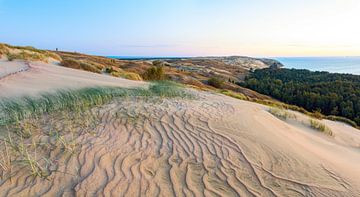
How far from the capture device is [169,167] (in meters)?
4.43

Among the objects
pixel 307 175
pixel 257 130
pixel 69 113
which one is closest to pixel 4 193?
pixel 69 113

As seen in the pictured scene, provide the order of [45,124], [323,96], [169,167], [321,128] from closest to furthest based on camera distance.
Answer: [169,167] → [45,124] → [321,128] → [323,96]

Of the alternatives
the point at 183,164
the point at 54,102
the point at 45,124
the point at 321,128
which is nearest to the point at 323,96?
the point at 321,128


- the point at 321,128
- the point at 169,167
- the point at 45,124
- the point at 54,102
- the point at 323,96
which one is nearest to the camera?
the point at 169,167

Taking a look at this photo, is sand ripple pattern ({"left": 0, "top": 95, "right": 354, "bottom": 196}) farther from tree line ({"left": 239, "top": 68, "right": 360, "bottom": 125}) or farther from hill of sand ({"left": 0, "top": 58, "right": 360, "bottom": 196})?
tree line ({"left": 239, "top": 68, "right": 360, "bottom": 125})

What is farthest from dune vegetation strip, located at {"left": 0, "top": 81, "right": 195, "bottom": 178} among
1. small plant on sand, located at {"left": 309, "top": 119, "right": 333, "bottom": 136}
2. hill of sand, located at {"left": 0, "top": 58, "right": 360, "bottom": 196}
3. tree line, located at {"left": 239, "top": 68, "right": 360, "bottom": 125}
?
tree line, located at {"left": 239, "top": 68, "right": 360, "bottom": 125}

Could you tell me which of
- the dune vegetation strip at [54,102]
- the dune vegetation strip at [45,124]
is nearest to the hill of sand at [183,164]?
the dune vegetation strip at [45,124]

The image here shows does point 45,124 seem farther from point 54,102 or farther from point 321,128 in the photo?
point 321,128

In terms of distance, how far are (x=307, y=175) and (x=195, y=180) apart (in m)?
1.74

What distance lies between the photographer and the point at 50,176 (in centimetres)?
400

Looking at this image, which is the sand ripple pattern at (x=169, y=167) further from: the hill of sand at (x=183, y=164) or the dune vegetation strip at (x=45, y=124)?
the dune vegetation strip at (x=45, y=124)

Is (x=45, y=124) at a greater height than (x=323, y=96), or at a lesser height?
greater

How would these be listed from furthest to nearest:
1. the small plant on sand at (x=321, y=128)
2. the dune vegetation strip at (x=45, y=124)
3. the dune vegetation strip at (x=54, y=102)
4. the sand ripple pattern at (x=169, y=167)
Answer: the small plant on sand at (x=321, y=128) < the dune vegetation strip at (x=54, y=102) < the dune vegetation strip at (x=45, y=124) < the sand ripple pattern at (x=169, y=167)

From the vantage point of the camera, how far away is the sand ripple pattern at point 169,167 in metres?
3.82
